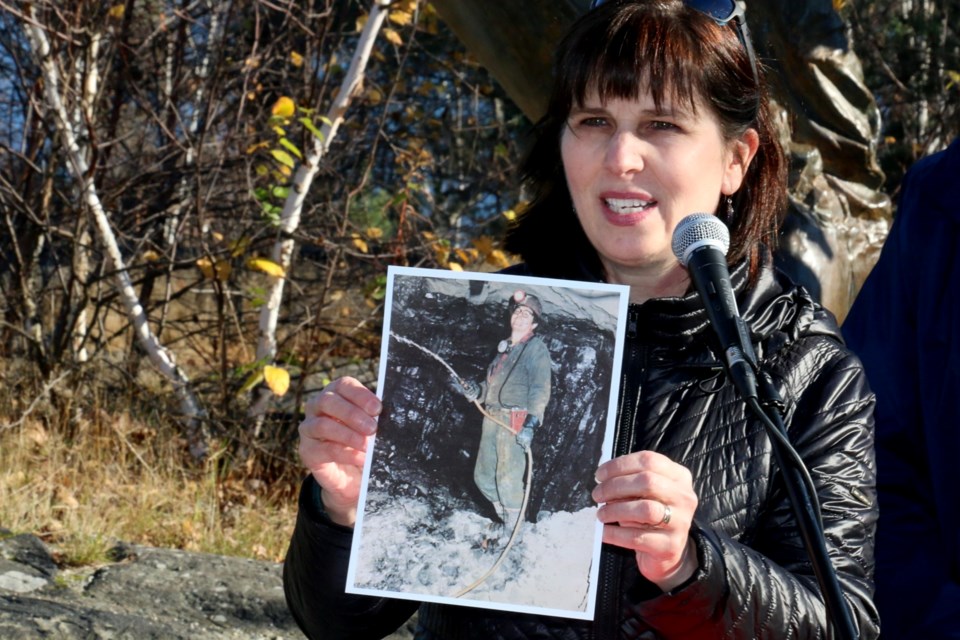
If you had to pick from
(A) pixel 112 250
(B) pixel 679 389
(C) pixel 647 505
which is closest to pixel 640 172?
(B) pixel 679 389

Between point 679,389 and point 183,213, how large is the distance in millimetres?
5292

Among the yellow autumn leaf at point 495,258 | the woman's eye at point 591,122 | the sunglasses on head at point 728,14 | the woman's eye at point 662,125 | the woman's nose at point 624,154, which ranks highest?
the yellow autumn leaf at point 495,258

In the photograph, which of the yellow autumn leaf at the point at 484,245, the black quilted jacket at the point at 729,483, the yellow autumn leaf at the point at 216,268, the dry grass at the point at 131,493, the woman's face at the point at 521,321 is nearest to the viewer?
the woman's face at the point at 521,321

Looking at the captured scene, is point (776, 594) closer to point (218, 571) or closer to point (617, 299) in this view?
point (617, 299)

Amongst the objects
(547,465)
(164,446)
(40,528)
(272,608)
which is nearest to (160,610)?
(272,608)

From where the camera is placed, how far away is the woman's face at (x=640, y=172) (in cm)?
201

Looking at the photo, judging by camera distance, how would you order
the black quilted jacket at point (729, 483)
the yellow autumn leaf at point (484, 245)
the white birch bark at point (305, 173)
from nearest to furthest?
the black quilted jacket at point (729, 483), the white birch bark at point (305, 173), the yellow autumn leaf at point (484, 245)

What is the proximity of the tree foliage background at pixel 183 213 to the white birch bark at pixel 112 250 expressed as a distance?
0.14ft

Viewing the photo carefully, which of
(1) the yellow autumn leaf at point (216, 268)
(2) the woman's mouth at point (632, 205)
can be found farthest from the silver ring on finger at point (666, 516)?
(1) the yellow autumn leaf at point (216, 268)

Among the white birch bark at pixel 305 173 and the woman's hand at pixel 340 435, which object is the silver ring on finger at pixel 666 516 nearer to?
the woman's hand at pixel 340 435

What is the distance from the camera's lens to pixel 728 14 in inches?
85.2

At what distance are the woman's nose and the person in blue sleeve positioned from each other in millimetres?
732

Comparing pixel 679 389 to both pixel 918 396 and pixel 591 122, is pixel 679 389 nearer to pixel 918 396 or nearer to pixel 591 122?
pixel 591 122

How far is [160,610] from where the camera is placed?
11.5ft
